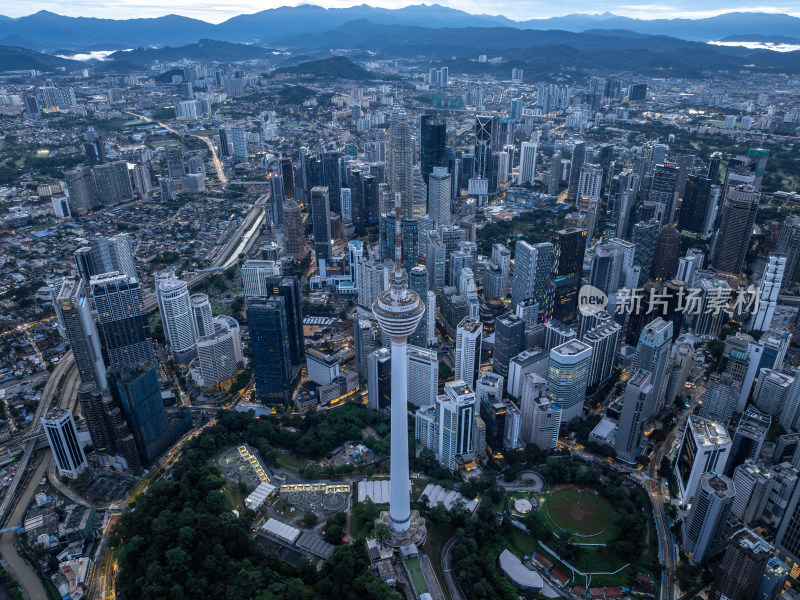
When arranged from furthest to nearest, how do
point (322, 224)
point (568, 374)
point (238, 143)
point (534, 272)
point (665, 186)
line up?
point (238, 143) < point (665, 186) < point (322, 224) < point (534, 272) < point (568, 374)

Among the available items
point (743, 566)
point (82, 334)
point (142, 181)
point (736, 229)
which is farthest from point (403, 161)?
point (743, 566)

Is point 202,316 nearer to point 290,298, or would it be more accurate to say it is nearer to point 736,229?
point 290,298

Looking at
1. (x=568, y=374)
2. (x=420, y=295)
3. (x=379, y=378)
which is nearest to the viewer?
(x=568, y=374)

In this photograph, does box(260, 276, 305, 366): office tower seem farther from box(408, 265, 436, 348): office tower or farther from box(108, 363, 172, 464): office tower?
box(108, 363, 172, 464): office tower

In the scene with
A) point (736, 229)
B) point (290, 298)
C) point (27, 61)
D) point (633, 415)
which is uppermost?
point (27, 61)

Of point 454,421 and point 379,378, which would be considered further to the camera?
point 379,378

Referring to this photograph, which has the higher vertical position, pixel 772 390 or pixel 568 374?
pixel 568 374

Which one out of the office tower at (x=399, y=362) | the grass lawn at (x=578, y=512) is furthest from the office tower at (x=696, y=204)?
the office tower at (x=399, y=362)
